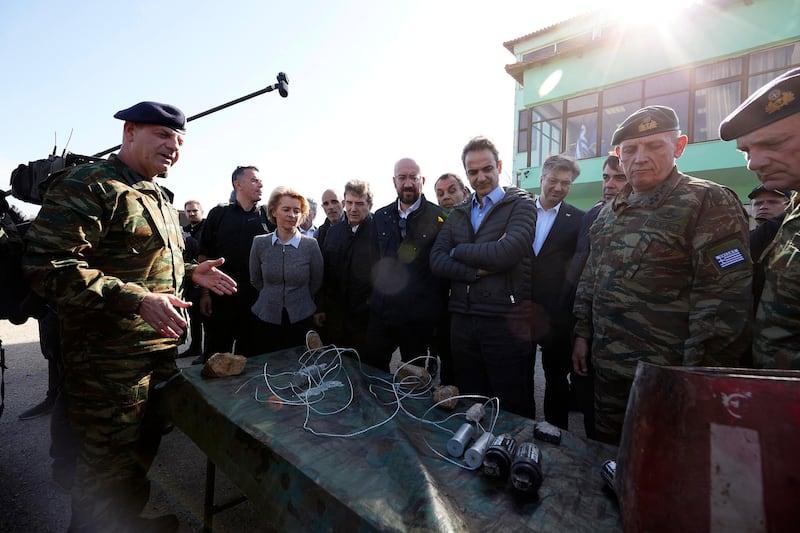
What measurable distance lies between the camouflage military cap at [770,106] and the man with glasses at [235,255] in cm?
354

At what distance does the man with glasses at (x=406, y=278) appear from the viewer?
113 inches

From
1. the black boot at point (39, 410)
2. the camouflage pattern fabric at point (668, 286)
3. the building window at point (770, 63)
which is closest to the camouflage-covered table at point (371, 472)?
the camouflage pattern fabric at point (668, 286)

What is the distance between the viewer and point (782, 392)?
505 millimetres

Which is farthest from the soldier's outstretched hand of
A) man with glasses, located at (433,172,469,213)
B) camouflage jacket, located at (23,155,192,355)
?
man with glasses, located at (433,172,469,213)

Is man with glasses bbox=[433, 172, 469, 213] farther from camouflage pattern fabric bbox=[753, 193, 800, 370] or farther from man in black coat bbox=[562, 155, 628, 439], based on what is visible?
camouflage pattern fabric bbox=[753, 193, 800, 370]

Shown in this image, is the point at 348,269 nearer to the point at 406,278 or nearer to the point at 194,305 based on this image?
the point at 406,278

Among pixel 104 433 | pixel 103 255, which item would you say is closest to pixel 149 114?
pixel 103 255

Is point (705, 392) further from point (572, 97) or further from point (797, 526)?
point (572, 97)

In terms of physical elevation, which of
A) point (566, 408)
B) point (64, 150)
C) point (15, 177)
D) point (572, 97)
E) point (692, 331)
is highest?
point (572, 97)

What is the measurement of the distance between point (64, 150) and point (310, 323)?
7.40 ft

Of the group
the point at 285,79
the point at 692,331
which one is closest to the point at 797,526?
the point at 692,331

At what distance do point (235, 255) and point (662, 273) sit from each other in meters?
3.42

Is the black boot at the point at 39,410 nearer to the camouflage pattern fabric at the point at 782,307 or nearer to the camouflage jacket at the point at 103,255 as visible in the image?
the camouflage jacket at the point at 103,255

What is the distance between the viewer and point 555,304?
9.28 ft
